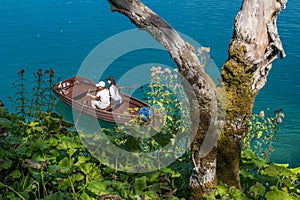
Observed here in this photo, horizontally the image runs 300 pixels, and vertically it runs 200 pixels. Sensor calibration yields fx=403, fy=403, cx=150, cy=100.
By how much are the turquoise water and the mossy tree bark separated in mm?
6533

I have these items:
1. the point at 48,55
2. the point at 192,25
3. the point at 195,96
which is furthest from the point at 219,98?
the point at 192,25

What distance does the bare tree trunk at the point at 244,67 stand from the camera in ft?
5.56

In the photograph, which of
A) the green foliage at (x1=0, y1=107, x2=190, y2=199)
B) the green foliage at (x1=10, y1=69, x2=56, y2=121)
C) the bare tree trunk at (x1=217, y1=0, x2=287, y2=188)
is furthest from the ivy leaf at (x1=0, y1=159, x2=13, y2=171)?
the bare tree trunk at (x1=217, y1=0, x2=287, y2=188)

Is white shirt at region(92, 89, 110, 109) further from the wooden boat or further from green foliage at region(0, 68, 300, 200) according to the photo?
green foliage at region(0, 68, 300, 200)

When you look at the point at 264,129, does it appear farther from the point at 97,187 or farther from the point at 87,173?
the point at 97,187

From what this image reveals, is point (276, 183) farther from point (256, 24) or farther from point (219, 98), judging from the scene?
point (256, 24)

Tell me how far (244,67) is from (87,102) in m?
6.75

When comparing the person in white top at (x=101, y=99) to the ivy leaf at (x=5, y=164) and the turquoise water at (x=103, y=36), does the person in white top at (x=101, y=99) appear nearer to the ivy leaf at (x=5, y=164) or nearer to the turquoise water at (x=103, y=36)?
the turquoise water at (x=103, y=36)

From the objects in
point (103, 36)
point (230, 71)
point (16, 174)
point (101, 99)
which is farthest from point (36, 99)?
point (103, 36)

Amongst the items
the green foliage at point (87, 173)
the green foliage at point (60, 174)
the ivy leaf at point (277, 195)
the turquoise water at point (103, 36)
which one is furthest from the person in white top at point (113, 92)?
the ivy leaf at point (277, 195)

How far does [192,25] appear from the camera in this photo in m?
15.4

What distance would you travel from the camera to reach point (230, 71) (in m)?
1.81

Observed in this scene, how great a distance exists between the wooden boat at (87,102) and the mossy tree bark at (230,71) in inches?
182

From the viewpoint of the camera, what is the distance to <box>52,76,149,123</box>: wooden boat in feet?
24.2
